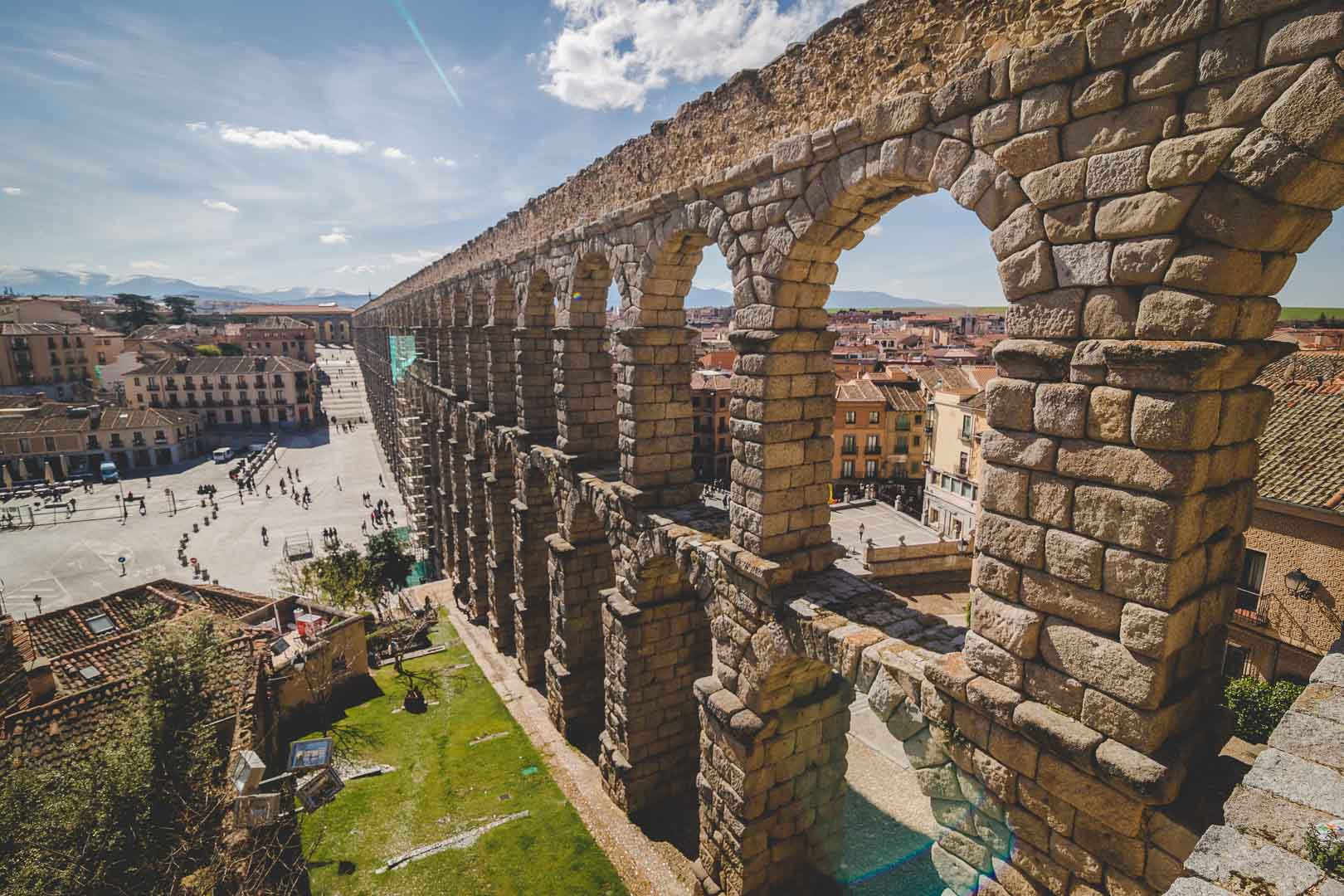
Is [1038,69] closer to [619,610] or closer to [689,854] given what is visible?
[619,610]

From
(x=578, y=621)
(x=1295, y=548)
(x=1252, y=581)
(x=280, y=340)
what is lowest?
(x=578, y=621)

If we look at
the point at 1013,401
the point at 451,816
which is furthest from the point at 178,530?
the point at 1013,401

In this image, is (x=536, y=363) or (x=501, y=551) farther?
(x=501, y=551)

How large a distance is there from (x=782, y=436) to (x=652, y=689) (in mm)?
6031

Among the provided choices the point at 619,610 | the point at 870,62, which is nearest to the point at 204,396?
the point at 619,610

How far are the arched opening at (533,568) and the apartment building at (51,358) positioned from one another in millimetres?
74542

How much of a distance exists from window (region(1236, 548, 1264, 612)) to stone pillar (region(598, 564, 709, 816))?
11866mm

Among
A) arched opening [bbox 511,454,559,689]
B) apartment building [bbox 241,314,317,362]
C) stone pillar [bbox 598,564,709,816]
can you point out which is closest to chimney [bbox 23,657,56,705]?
arched opening [bbox 511,454,559,689]

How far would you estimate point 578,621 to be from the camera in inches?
539

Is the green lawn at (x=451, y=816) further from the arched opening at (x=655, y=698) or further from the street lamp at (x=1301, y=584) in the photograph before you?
the street lamp at (x=1301, y=584)

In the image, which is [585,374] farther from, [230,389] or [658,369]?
[230,389]

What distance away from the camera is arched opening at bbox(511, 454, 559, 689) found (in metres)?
15.7

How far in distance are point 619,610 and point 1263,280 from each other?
9129 mm

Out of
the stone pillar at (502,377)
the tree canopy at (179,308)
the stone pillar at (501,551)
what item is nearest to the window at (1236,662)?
the stone pillar at (501,551)
